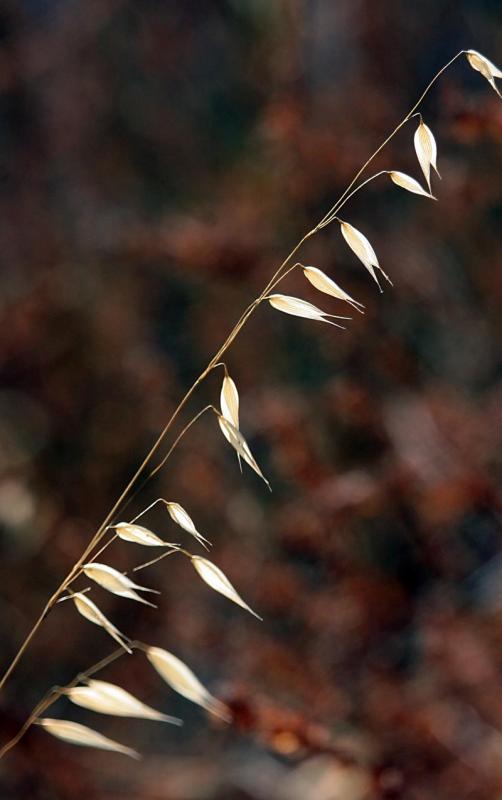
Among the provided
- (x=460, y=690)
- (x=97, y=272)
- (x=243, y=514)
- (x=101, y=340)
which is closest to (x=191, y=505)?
(x=243, y=514)

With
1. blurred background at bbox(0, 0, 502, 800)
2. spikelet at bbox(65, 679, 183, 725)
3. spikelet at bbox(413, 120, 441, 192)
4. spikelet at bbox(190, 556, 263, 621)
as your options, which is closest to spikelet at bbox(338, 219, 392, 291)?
spikelet at bbox(413, 120, 441, 192)

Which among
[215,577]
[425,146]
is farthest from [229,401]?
[425,146]

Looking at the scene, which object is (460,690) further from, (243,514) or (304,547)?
(243,514)

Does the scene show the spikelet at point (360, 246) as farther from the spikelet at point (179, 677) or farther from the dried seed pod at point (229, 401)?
the spikelet at point (179, 677)

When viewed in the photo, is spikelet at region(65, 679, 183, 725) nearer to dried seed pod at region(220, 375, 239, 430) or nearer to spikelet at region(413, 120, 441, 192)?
dried seed pod at region(220, 375, 239, 430)

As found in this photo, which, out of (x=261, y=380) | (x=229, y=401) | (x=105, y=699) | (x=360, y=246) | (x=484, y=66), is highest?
(x=484, y=66)

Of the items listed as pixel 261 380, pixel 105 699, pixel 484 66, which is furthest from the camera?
pixel 261 380

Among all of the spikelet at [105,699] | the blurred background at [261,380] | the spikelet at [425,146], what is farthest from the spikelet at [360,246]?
the blurred background at [261,380]

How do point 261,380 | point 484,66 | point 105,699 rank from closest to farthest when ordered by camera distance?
point 105,699, point 484,66, point 261,380

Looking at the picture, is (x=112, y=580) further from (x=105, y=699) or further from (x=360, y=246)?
(x=360, y=246)
